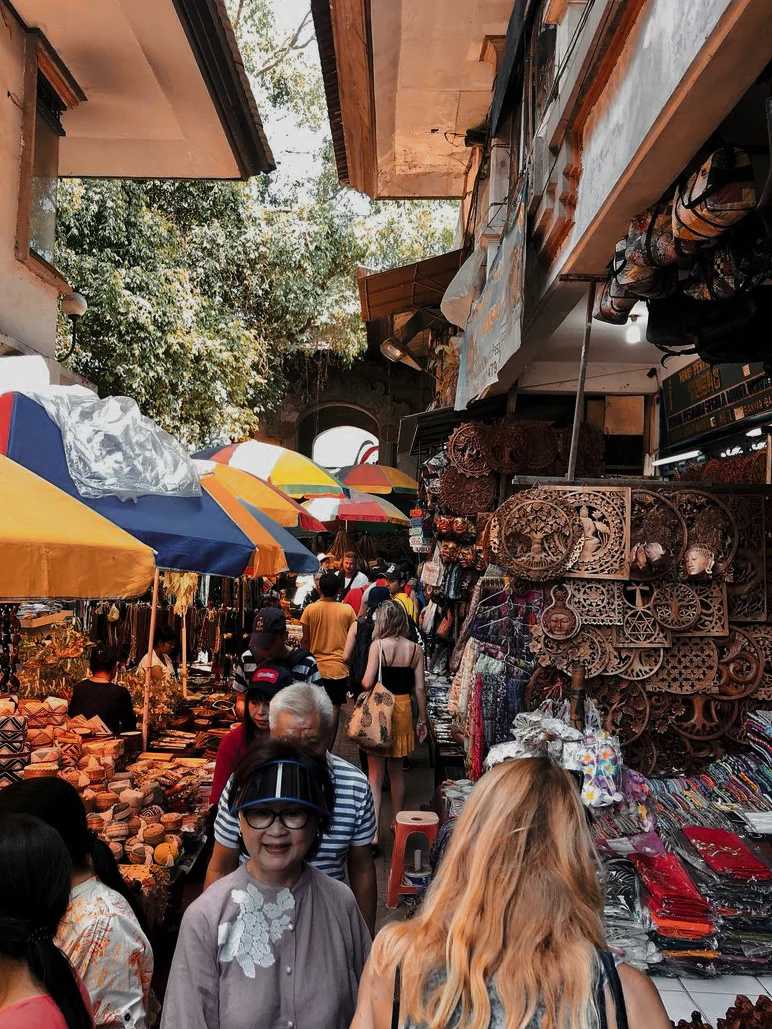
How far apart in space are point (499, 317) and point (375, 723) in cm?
293

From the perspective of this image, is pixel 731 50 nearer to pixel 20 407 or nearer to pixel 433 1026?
pixel 433 1026

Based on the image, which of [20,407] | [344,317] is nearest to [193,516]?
[20,407]

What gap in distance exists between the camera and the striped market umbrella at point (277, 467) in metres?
9.28

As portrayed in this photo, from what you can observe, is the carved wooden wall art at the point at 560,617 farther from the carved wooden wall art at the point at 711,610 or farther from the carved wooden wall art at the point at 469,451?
the carved wooden wall art at the point at 469,451

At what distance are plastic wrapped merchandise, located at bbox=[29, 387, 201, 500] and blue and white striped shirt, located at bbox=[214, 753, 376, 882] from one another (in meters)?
2.15

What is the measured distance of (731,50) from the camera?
2.72 m

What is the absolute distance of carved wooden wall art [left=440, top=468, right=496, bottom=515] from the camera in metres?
8.75

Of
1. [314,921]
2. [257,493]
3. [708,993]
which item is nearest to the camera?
[314,921]

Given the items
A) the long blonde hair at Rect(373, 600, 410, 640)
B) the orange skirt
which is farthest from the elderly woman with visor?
the long blonde hair at Rect(373, 600, 410, 640)

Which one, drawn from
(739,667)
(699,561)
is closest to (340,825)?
(699,561)

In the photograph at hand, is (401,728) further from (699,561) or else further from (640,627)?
(699,561)

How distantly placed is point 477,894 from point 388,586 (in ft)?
30.7

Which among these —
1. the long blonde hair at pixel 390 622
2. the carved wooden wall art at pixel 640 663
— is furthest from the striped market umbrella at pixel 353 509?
the carved wooden wall art at pixel 640 663

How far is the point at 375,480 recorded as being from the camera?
16312 millimetres
